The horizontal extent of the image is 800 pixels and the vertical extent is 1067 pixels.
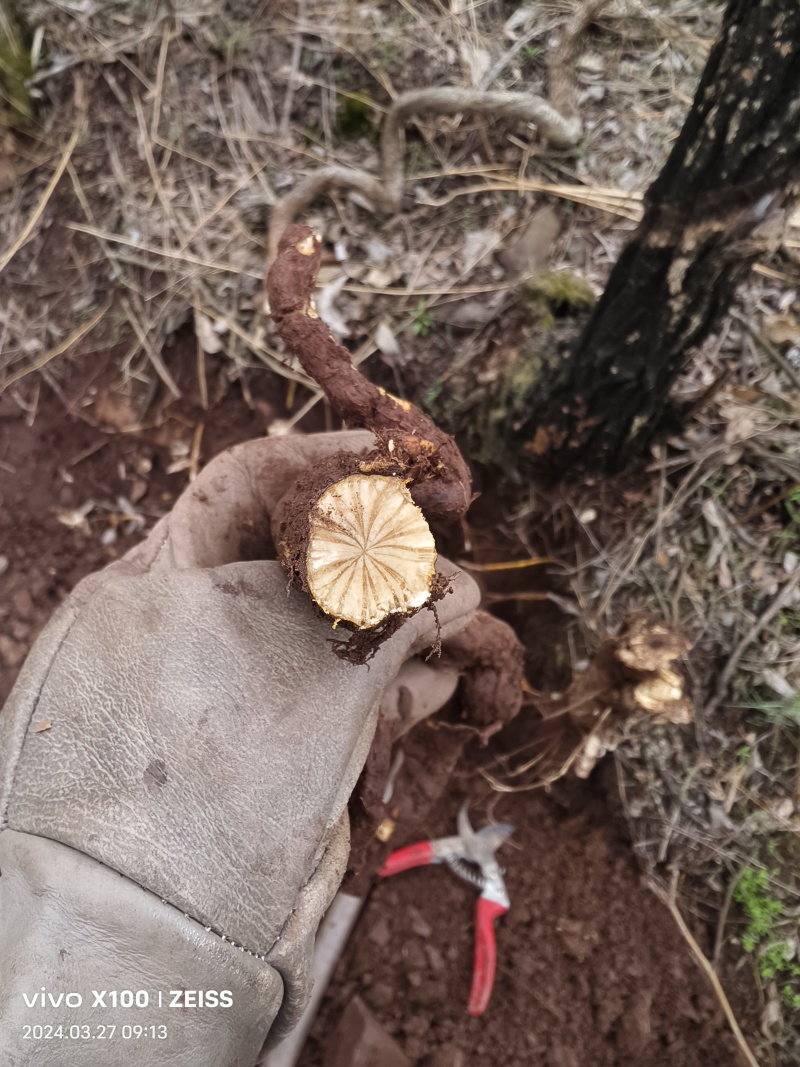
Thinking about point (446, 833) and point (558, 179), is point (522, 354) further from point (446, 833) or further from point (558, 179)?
point (446, 833)

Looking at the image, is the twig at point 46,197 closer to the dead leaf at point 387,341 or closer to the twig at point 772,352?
the dead leaf at point 387,341

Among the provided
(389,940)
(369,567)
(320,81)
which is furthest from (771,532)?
(320,81)

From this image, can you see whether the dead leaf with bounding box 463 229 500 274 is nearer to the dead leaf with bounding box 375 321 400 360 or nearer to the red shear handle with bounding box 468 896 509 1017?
the dead leaf with bounding box 375 321 400 360

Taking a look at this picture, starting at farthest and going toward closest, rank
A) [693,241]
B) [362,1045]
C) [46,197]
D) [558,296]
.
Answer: [46,197] < [558,296] < [362,1045] < [693,241]

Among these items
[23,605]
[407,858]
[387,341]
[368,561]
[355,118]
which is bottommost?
[407,858]

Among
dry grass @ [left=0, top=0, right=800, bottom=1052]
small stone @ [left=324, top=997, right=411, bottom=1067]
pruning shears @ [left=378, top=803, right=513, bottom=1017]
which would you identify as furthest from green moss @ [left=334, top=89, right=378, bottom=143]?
small stone @ [left=324, top=997, right=411, bottom=1067]

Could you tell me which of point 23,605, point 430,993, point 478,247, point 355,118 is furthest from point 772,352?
point 23,605

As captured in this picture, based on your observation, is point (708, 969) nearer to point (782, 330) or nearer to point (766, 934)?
point (766, 934)
